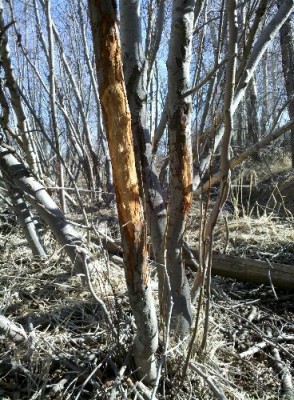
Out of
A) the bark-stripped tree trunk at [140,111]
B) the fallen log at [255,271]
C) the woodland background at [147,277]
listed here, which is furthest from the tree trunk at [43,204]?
the fallen log at [255,271]

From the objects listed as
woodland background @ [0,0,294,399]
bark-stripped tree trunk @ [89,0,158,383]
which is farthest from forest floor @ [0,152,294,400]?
bark-stripped tree trunk @ [89,0,158,383]

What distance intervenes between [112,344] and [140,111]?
1.01 m

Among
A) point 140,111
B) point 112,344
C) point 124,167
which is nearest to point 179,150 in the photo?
point 140,111

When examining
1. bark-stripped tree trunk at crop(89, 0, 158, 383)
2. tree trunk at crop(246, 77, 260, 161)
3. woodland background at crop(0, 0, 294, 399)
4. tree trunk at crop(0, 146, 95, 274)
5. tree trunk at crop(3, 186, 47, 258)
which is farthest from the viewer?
tree trunk at crop(246, 77, 260, 161)

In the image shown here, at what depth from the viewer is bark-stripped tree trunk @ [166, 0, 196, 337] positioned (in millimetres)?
1447

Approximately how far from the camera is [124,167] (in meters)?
1.17

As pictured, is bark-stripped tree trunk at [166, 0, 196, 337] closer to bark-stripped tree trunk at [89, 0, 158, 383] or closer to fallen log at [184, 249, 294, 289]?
bark-stripped tree trunk at [89, 0, 158, 383]

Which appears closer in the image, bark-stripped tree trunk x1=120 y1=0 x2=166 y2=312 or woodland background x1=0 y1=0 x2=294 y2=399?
woodland background x1=0 y1=0 x2=294 y2=399

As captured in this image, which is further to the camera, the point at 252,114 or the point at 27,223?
the point at 252,114

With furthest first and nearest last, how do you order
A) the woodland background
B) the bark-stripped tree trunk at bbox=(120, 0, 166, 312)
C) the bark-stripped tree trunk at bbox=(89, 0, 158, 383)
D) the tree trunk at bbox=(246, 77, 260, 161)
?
the tree trunk at bbox=(246, 77, 260, 161)
the bark-stripped tree trunk at bbox=(120, 0, 166, 312)
the woodland background
the bark-stripped tree trunk at bbox=(89, 0, 158, 383)

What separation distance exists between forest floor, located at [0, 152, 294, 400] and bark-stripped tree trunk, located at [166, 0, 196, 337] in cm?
18

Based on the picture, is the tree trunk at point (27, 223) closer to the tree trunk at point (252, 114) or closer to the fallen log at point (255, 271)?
the fallen log at point (255, 271)

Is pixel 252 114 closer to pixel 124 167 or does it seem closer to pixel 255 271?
pixel 255 271

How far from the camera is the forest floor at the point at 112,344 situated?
1459 mm
